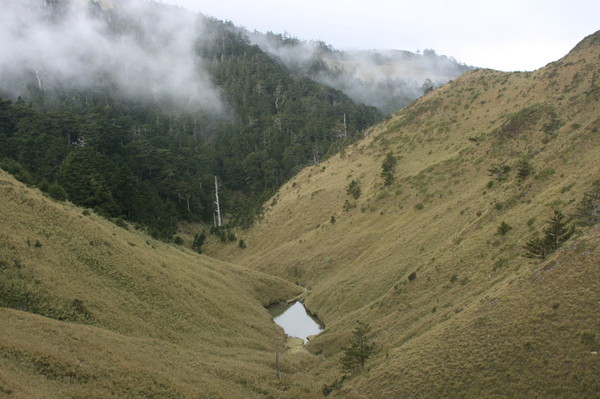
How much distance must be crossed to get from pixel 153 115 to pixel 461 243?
403 ft

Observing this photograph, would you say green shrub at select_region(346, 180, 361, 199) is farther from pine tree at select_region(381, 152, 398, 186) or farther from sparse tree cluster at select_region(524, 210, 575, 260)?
sparse tree cluster at select_region(524, 210, 575, 260)

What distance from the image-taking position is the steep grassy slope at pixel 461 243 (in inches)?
742

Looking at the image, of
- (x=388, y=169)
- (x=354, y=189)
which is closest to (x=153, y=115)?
(x=354, y=189)

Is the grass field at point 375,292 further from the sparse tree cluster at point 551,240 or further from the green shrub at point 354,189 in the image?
the green shrub at point 354,189

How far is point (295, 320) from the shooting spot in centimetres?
4294

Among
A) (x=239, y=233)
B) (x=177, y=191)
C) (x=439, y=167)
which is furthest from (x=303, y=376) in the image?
(x=177, y=191)

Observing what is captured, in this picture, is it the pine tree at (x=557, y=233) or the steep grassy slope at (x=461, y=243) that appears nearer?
the steep grassy slope at (x=461, y=243)

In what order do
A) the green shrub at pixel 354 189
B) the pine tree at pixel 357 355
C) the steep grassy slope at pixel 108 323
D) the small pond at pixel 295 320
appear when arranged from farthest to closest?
the green shrub at pixel 354 189 < the small pond at pixel 295 320 < the pine tree at pixel 357 355 < the steep grassy slope at pixel 108 323

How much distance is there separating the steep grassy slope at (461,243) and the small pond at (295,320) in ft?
5.20

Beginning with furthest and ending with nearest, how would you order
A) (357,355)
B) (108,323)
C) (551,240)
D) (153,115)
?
(153,115), (108,323), (357,355), (551,240)

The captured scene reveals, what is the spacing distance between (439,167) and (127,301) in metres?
42.7

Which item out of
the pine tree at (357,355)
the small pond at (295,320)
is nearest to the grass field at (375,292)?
the pine tree at (357,355)

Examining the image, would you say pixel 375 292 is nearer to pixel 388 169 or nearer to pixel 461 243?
pixel 461 243

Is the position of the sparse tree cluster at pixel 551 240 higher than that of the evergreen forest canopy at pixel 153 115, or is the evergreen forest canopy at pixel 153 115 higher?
the evergreen forest canopy at pixel 153 115
